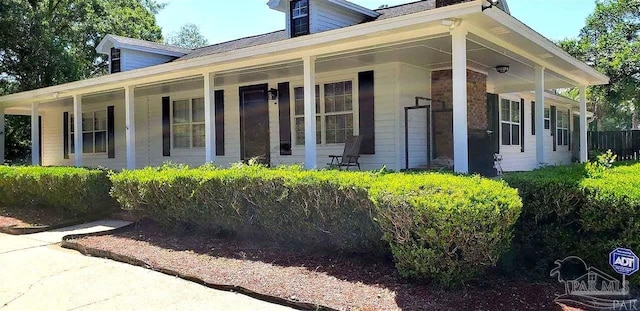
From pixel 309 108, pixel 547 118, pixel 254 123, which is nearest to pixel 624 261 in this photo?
pixel 309 108

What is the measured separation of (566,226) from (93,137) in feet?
46.9

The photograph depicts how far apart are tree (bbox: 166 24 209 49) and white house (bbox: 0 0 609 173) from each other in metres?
30.8

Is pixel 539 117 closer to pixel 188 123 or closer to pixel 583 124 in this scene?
pixel 583 124

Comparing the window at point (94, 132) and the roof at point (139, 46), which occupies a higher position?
the roof at point (139, 46)

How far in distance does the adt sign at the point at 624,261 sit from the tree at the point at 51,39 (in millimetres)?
19263

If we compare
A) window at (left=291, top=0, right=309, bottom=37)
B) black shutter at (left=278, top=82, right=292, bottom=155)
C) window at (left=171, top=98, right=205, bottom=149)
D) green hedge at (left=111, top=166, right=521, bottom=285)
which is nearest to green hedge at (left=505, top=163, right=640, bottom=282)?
green hedge at (left=111, top=166, right=521, bottom=285)

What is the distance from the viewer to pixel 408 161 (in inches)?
364

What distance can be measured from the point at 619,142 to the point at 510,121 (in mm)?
9026

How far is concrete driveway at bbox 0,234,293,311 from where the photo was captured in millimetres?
4184

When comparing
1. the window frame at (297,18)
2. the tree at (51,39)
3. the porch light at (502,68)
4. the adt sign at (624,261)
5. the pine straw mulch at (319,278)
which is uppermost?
the tree at (51,39)

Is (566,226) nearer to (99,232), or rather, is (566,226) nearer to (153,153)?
(99,232)

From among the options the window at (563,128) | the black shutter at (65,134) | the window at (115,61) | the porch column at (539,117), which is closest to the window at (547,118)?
the window at (563,128)

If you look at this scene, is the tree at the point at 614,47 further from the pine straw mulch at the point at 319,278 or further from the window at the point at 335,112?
the pine straw mulch at the point at 319,278

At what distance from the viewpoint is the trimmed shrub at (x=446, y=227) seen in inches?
151
